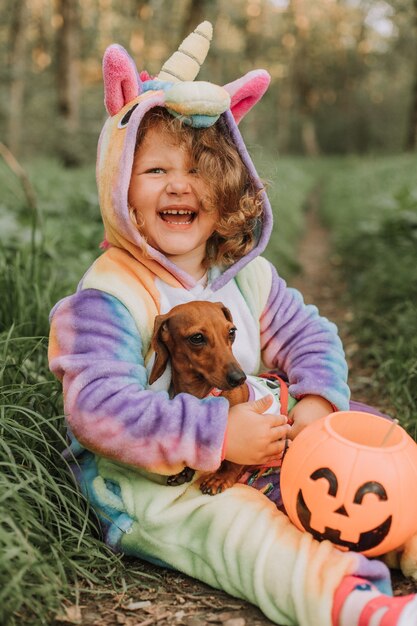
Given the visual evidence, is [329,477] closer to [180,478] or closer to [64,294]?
[180,478]

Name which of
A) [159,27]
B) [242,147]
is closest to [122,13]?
[159,27]

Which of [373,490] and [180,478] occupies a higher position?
[373,490]

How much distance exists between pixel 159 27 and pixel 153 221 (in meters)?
32.0

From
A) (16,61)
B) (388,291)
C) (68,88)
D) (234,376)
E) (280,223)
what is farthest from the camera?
(16,61)

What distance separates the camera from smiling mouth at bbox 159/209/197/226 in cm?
230

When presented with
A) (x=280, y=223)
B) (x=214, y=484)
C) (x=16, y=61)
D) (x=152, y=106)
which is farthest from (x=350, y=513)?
(x=16, y=61)

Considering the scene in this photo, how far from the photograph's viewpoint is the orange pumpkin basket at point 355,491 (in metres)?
1.91

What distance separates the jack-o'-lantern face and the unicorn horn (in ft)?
4.65

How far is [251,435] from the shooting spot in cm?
203

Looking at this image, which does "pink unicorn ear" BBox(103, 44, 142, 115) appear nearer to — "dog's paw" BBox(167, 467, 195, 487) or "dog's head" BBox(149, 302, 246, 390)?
"dog's head" BBox(149, 302, 246, 390)

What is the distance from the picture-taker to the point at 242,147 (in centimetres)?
236

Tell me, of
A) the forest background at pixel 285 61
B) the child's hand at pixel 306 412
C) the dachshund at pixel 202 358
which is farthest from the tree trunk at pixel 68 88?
the dachshund at pixel 202 358

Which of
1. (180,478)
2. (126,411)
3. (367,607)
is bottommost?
(367,607)

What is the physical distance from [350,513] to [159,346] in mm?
738
